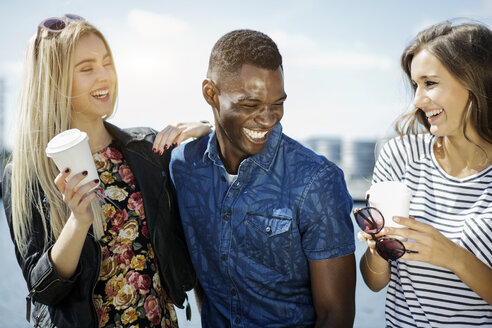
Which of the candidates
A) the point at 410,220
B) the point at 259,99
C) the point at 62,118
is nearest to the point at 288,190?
the point at 259,99

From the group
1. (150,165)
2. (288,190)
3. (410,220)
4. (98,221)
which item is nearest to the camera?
(410,220)

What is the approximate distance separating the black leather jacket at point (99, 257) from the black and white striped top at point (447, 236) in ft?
3.68

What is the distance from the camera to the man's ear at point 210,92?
2.31m

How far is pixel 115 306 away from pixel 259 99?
122 centimetres

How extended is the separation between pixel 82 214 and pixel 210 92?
35.5 inches

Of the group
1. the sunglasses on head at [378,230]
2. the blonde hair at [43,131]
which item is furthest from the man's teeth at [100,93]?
the sunglasses on head at [378,230]

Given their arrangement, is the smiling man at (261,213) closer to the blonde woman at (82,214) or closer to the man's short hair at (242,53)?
the man's short hair at (242,53)

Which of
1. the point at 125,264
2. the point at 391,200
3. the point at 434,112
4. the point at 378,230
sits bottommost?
the point at 125,264

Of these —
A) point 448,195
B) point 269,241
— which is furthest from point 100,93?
point 448,195

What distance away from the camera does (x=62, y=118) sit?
2156 millimetres

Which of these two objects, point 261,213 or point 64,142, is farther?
point 261,213

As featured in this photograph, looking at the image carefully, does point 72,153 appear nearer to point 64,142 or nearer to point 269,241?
point 64,142

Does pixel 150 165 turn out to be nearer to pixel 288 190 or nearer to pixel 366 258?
pixel 288 190

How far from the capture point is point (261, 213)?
2.24m
